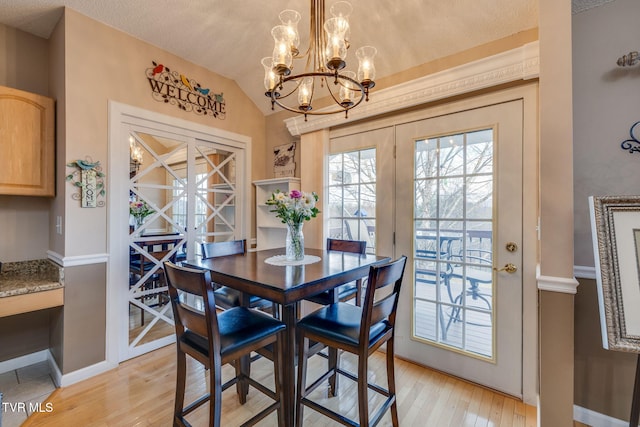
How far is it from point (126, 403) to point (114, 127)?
6.94 feet

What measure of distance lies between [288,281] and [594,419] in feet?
6.80

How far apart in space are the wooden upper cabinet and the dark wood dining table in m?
1.51

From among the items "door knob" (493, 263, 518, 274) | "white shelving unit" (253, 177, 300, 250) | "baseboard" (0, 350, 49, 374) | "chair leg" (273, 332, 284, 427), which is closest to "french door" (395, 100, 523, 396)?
"door knob" (493, 263, 518, 274)

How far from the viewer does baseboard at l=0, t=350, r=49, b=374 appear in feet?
7.54

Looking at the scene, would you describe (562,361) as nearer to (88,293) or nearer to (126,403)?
(126,403)

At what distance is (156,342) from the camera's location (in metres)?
2.73

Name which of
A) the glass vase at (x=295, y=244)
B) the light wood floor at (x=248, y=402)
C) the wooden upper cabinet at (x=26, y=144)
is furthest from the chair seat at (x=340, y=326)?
the wooden upper cabinet at (x=26, y=144)

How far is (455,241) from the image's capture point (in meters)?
2.27

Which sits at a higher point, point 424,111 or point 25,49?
point 25,49

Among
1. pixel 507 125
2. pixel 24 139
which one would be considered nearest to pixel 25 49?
pixel 24 139

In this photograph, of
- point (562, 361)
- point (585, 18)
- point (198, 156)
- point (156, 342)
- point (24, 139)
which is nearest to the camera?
point (562, 361)

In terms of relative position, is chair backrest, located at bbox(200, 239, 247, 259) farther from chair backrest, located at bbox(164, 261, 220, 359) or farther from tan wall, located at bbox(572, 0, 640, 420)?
tan wall, located at bbox(572, 0, 640, 420)

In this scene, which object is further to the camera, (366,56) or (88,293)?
(88,293)

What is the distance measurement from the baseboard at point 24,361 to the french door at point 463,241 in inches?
123
